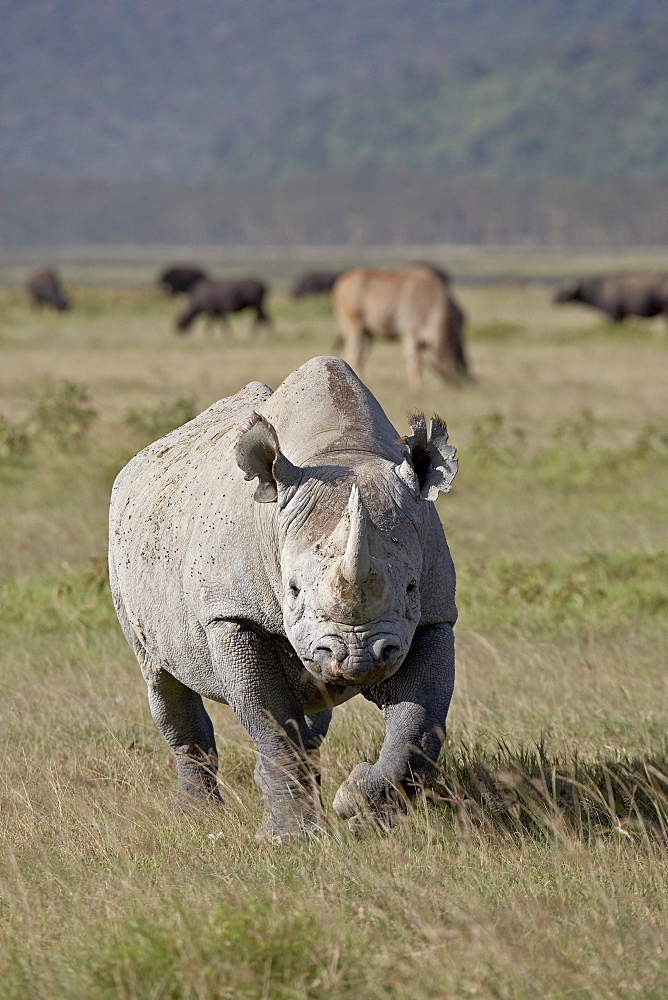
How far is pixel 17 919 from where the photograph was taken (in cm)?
398

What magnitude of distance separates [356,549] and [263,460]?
0.67m

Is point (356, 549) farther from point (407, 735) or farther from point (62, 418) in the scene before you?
point (62, 418)

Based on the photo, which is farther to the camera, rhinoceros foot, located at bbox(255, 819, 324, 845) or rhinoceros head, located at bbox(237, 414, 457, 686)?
rhinoceros foot, located at bbox(255, 819, 324, 845)

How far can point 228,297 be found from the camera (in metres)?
40.8

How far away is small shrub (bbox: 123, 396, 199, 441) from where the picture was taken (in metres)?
12.8

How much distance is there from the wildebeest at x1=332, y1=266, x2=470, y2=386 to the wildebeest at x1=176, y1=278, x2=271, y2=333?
1460 cm

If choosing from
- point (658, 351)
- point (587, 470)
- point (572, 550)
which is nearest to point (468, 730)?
point (572, 550)

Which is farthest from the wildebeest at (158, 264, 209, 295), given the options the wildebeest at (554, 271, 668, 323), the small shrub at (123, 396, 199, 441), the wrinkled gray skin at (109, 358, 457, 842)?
the wrinkled gray skin at (109, 358, 457, 842)

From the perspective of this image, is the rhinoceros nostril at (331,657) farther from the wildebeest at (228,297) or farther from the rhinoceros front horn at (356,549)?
the wildebeest at (228,297)

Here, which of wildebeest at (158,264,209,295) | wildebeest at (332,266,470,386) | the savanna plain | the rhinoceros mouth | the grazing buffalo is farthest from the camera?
the grazing buffalo

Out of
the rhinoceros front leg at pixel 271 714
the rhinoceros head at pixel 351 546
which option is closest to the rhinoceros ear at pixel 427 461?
the rhinoceros head at pixel 351 546

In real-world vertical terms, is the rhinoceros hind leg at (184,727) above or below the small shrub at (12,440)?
below

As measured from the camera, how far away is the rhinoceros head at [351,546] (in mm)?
3885

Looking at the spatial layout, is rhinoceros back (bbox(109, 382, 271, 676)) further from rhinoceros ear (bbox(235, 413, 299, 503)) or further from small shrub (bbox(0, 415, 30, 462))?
small shrub (bbox(0, 415, 30, 462))
